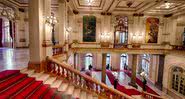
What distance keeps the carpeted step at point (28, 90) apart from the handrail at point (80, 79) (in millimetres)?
1121

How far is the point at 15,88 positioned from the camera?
4094mm

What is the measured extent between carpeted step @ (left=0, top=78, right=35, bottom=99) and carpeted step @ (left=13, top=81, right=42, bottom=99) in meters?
0.13

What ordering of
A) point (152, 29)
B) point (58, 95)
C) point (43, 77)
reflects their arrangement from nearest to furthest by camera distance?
point (58, 95)
point (43, 77)
point (152, 29)

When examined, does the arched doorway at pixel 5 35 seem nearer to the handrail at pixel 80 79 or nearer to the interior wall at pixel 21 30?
the interior wall at pixel 21 30

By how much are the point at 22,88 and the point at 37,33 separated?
2191mm

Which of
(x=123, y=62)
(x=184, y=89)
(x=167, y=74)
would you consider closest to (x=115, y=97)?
(x=184, y=89)

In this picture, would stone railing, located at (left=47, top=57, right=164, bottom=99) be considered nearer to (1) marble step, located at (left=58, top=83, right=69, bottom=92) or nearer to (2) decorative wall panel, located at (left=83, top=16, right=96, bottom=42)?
(1) marble step, located at (left=58, top=83, right=69, bottom=92)

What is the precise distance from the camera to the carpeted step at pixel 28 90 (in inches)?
150

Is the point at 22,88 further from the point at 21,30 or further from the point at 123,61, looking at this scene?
the point at 123,61

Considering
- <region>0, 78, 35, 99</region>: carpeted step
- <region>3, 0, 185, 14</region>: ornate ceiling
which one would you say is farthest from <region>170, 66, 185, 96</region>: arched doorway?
<region>0, 78, 35, 99</region>: carpeted step

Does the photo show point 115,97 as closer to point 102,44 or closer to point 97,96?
Answer: point 97,96

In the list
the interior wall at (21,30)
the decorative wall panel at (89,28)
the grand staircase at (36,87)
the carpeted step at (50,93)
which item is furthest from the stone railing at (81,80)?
the decorative wall panel at (89,28)

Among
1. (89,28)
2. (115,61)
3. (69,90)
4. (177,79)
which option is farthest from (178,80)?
(69,90)

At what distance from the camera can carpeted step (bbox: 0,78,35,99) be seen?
145 inches
